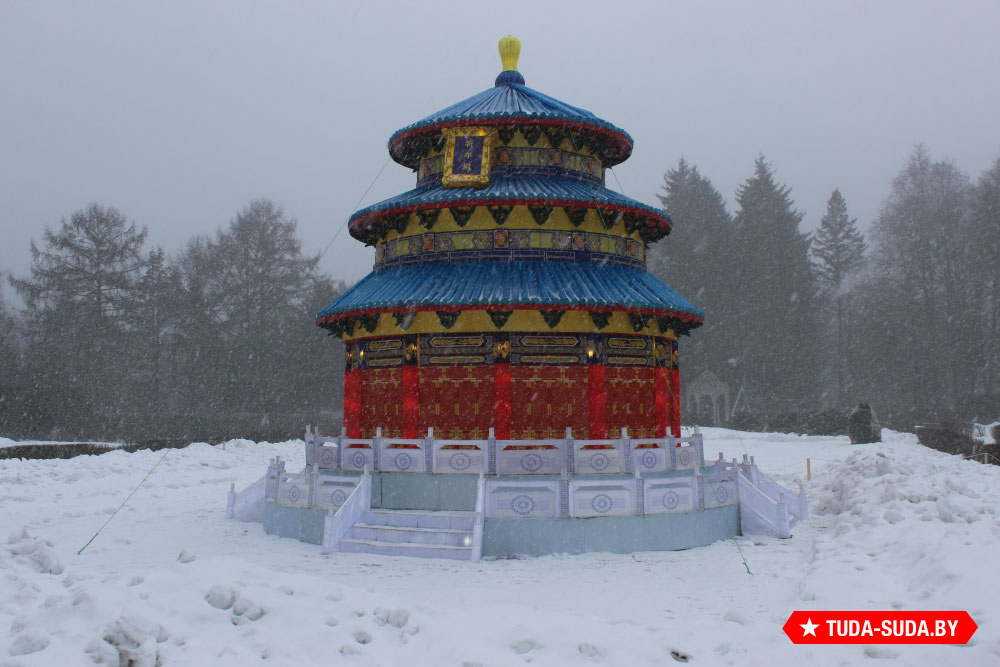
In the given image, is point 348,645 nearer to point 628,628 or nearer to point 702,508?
point 628,628

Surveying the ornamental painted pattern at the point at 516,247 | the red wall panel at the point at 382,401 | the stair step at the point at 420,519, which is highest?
the ornamental painted pattern at the point at 516,247

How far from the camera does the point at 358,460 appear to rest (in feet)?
50.1

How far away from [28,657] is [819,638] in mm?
7723

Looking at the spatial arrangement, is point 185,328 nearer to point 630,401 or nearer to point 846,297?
point 630,401

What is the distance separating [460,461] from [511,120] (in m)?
8.54

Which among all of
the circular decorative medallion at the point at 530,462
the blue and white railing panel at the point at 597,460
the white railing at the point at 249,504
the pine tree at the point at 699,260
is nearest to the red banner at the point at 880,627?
the blue and white railing panel at the point at 597,460

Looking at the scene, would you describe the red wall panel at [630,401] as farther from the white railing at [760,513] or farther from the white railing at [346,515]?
the white railing at [346,515]

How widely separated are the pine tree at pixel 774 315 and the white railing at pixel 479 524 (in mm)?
45865

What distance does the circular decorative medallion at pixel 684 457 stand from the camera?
51.8ft

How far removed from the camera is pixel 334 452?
15789 millimetres

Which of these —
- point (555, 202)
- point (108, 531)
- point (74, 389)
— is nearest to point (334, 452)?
point (108, 531)

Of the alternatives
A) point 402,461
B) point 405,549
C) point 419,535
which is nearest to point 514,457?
point 402,461

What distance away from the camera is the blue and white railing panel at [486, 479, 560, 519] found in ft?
42.4

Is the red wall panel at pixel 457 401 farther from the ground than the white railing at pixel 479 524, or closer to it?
farther from the ground
